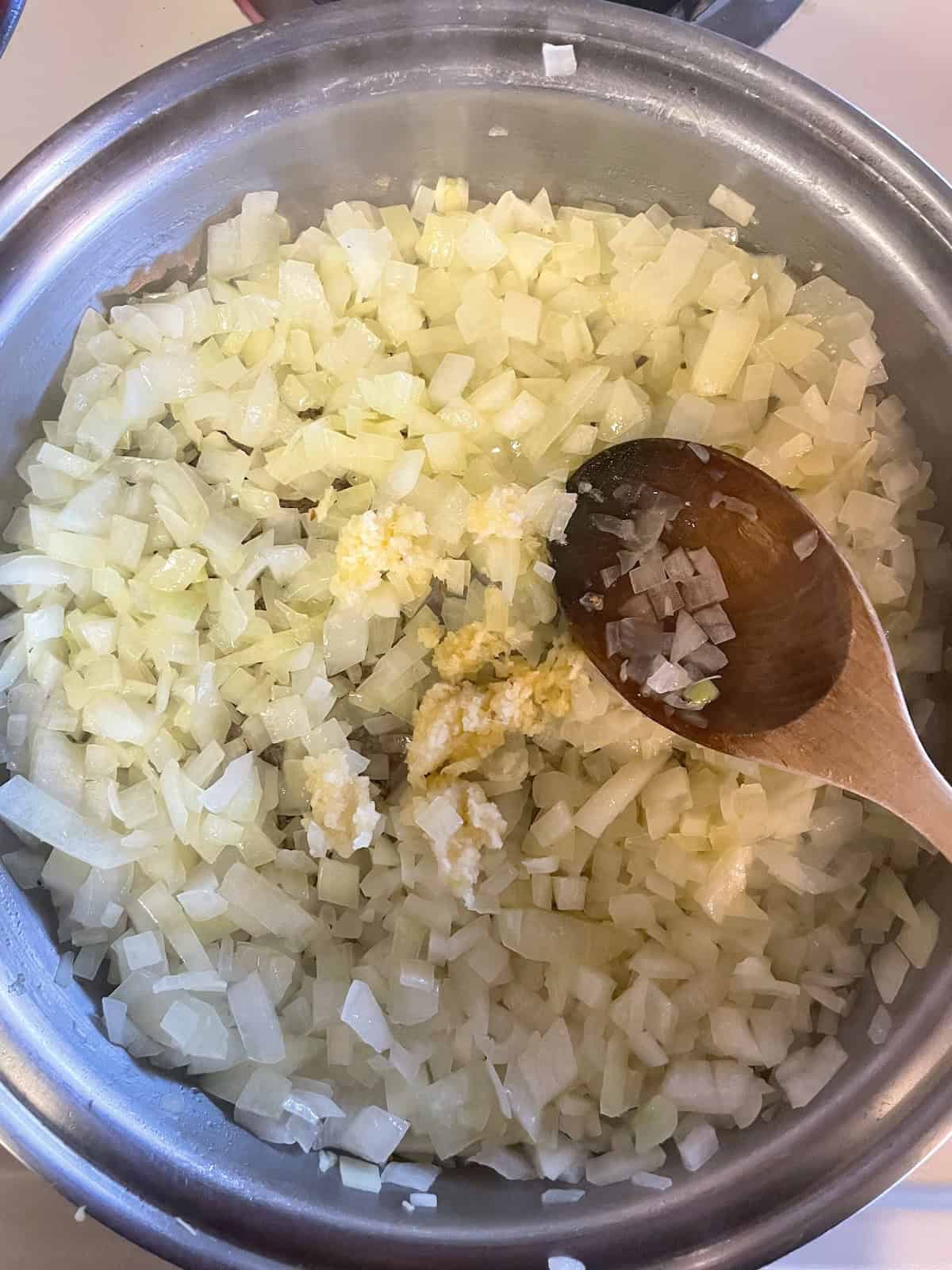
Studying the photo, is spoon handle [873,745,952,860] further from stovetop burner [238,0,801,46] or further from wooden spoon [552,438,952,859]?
stovetop burner [238,0,801,46]

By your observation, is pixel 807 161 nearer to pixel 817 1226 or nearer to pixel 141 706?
pixel 141 706

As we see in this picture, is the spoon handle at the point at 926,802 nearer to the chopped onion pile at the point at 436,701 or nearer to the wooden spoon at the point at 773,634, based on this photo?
the wooden spoon at the point at 773,634

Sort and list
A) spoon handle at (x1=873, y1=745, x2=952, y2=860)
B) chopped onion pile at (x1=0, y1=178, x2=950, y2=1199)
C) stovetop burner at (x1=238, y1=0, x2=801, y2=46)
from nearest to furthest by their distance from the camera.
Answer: spoon handle at (x1=873, y1=745, x2=952, y2=860) → chopped onion pile at (x1=0, y1=178, x2=950, y2=1199) → stovetop burner at (x1=238, y1=0, x2=801, y2=46)

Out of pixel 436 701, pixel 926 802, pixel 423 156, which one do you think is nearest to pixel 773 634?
pixel 926 802

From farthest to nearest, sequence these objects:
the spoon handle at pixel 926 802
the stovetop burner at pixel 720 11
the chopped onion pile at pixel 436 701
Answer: the stovetop burner at pixel 720 11
the chopped onion pile at pixel 436 701
the spoon handle at pixel 926 802

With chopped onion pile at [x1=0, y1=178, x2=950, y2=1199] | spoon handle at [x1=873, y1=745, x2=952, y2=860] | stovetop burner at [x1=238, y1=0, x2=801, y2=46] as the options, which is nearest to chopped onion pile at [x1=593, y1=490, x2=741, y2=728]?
chopped onion pile at [x1=0, y1=178, x2=950, y2=1199]

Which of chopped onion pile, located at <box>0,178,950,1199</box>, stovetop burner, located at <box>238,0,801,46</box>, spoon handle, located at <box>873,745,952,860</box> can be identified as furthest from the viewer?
stovetop burner, located at <box>238,0,801,46</box>

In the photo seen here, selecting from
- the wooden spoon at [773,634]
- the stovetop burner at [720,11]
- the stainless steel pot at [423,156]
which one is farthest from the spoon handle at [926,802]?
the stovetop burner at [720,11]
